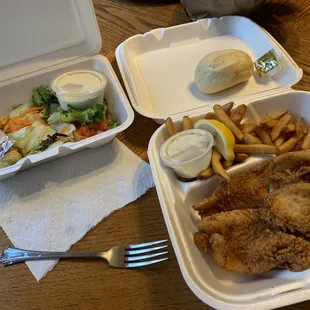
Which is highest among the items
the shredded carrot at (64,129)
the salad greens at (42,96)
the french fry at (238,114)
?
the salad greens at (42,96)

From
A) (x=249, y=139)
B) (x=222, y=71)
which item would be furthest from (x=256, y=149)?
(x=222, y=71)

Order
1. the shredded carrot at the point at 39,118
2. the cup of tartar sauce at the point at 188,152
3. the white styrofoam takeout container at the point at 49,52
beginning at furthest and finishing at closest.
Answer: the shredded carrot at the point at 39,118, the white styrofoam takeout container at the point at 49,52, the cup of tartar sauce at the point at 188,152

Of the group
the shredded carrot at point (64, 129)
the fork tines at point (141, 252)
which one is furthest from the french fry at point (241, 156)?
the shredded carrot at point (64, 129)

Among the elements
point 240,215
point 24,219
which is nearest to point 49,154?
point 24,219

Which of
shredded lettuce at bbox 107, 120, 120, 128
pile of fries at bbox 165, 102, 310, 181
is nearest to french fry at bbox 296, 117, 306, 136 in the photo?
pile of fries at bbox 165, 102, 310, 181

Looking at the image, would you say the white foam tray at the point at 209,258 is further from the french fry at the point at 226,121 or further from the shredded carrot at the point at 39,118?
the shredded carrot at the point at 39,118
